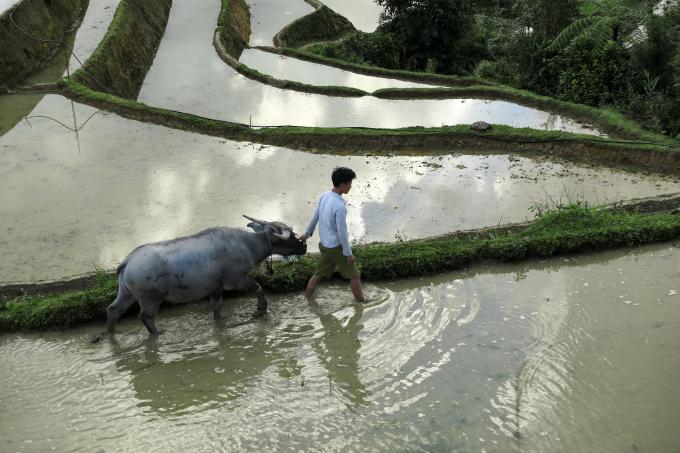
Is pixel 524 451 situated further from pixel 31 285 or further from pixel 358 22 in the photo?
pixel 358 22

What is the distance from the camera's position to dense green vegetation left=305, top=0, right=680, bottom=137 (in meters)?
11.0

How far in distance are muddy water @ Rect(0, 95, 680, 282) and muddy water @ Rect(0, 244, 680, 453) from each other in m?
1.34

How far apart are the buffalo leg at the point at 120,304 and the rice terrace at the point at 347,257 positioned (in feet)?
0.07

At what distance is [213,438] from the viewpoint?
412 centimetres

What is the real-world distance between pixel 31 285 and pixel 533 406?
446 cm

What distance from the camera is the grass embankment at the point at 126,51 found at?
41.7 feet

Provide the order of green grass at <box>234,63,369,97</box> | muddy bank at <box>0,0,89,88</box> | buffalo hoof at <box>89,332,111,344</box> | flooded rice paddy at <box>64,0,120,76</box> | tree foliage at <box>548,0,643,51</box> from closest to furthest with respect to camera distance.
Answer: buffalo hoof at <box>89,332,111,344</box> < tree foliage at <box>548,0,643,51</box> < green grass at <box>234,63,369,97</box> < muddy bank at <box>0,0,89,88</box> < flooded rice paddy at <box>64,0,120,76</box>

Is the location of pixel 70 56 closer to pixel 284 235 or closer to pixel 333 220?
pixel 284 235

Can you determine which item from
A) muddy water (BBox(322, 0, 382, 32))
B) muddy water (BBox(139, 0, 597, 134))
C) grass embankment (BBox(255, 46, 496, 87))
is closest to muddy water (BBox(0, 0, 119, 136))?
muddy water (BBox(139, 0, 597, 134))

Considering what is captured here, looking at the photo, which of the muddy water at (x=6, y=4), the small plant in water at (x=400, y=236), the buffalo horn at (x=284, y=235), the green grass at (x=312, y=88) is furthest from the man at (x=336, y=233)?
the muddy water at (x=6, y=4)

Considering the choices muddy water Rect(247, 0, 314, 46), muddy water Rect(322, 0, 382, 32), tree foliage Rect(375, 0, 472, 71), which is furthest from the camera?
muddy water Rect(322, 0, 382, 32)

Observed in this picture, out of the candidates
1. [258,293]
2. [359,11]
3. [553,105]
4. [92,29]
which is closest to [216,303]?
[258,293]

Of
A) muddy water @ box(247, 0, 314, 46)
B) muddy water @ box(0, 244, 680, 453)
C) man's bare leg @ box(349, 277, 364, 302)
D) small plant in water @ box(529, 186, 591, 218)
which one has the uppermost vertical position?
muddy water @ box(247, 0, 314, 46)

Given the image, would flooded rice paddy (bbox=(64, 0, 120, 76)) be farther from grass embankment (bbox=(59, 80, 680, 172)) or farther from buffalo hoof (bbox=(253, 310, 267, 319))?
buffalo hoof (bbox=(253, 310, 267, 319))
